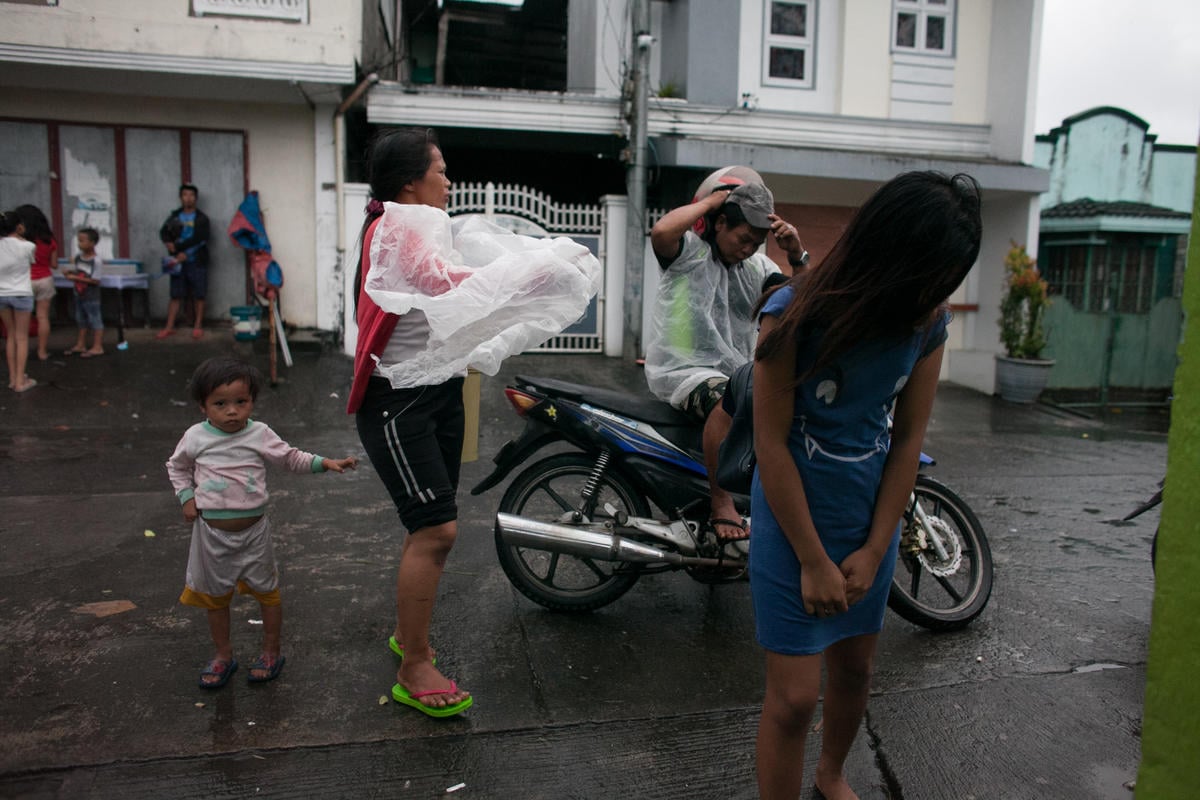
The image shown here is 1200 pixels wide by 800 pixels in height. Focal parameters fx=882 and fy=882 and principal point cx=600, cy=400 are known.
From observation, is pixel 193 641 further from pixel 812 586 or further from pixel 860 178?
pixel 860 178

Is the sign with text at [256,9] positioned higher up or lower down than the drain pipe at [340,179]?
higher up

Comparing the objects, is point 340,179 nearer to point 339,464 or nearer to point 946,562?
point 339,464

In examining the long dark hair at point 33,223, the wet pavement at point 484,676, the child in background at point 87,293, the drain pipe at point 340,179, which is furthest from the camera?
the drain pipe at point 340,179

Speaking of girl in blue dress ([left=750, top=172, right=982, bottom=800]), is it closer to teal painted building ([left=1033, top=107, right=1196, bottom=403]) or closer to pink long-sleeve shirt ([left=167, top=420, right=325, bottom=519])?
pink long-sleeve shirt ([left=167, top=420, right=325, bottom=519])

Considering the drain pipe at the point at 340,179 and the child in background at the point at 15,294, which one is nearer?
the child in background at the point at 15,294

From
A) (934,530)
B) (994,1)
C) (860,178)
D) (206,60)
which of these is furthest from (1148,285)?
(206,60)

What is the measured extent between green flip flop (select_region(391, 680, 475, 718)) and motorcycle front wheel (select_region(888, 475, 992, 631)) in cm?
180

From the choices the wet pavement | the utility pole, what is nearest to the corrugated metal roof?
the utility pole

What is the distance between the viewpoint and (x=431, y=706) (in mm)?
2924

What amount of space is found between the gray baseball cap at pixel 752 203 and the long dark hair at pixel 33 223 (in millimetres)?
7613

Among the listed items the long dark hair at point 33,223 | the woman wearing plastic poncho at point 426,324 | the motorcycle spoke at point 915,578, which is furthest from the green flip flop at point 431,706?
the long dark hair at point 33,223

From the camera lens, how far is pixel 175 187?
10328 millimetres

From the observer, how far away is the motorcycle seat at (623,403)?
12.2 ft

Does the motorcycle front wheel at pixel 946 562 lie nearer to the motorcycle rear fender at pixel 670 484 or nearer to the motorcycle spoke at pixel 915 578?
the motorcycle spoke at pixel 915 578
